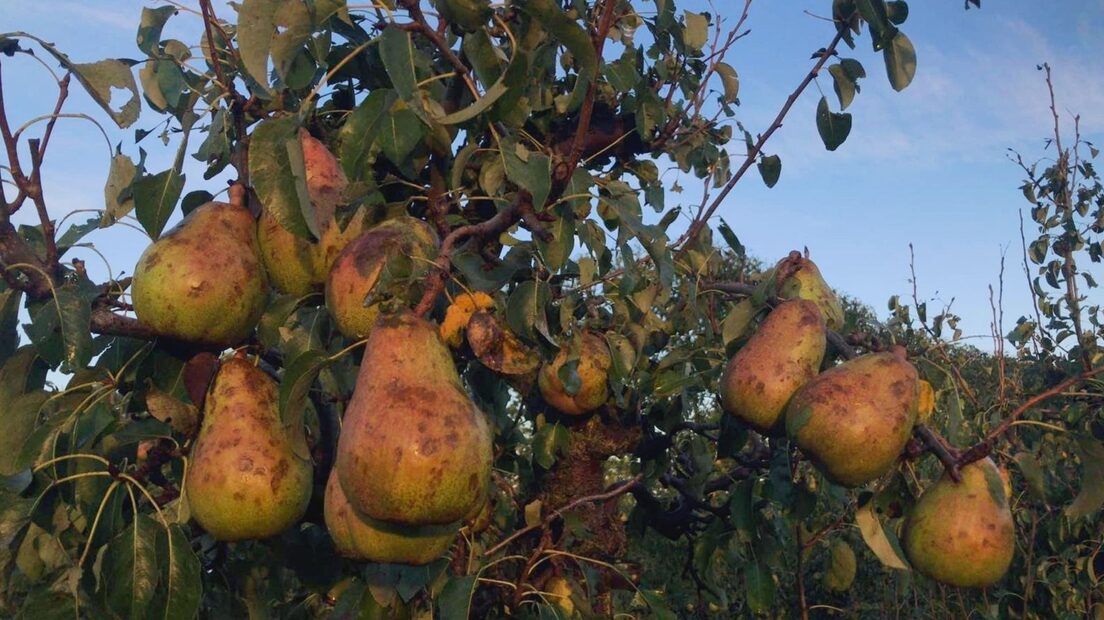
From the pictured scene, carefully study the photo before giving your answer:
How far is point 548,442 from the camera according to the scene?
219 cm

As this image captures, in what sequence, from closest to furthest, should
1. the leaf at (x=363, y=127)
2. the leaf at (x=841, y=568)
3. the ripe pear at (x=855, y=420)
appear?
the leaf at (x=363, y=127) < the ripe pear at (x=855, y=420) < the leaf at (x=841, y=568)

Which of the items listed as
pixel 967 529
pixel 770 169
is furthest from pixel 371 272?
pixel 770 169

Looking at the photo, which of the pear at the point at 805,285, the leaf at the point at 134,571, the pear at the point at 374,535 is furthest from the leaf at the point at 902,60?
the leaf at the point at 134,571

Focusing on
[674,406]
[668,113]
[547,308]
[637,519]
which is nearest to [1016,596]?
[637,519]

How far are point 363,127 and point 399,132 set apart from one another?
10cm

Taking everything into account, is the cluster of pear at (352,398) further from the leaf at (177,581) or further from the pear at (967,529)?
the pear at (967,529)

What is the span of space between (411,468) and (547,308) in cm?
75

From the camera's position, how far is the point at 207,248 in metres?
1.47

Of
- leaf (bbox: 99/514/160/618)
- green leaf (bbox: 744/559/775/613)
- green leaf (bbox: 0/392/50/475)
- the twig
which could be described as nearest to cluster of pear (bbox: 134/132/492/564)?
leaf (bbox: 99/514/160/618)

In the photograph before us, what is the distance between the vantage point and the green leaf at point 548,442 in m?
2.18

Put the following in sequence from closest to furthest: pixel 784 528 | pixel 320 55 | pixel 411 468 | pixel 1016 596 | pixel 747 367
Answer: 1. pixel 411 468
2. pixel 320 55
3. pixel 747 367
4. pixel 784 528
5. pixel 1016 596

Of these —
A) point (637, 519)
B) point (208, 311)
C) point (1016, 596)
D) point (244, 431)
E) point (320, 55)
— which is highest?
point (320, 55)

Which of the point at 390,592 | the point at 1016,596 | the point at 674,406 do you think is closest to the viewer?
the point at 390,592

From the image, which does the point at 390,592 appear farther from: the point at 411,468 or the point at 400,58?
the point at 400,58
